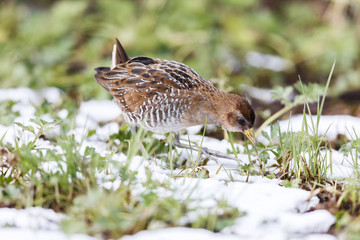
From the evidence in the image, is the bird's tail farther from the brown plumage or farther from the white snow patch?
the white snow patch

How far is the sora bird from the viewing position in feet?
11.6

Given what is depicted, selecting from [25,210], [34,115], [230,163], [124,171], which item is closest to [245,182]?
[230,163]

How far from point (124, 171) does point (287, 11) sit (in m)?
5.23

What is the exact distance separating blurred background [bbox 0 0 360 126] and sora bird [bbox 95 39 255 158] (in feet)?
5.97

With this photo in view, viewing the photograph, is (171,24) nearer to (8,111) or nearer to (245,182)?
(8,111)

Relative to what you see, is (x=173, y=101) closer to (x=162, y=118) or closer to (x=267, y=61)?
(x=162, y=118)

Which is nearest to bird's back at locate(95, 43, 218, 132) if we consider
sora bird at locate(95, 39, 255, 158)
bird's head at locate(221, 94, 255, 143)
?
sora bird at locate(95, 39, 255, 158)

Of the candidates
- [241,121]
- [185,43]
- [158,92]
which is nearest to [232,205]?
[241,121]

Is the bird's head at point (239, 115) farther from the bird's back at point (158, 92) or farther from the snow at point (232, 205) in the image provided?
the snow at point (232, 205)

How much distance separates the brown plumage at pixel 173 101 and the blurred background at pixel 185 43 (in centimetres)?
181

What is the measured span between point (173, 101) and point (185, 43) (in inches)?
103

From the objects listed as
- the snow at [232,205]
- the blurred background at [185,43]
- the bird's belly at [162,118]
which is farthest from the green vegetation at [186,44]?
the snow at [232,205]

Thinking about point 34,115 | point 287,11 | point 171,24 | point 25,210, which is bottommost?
point 25,210

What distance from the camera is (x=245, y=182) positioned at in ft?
10.2
